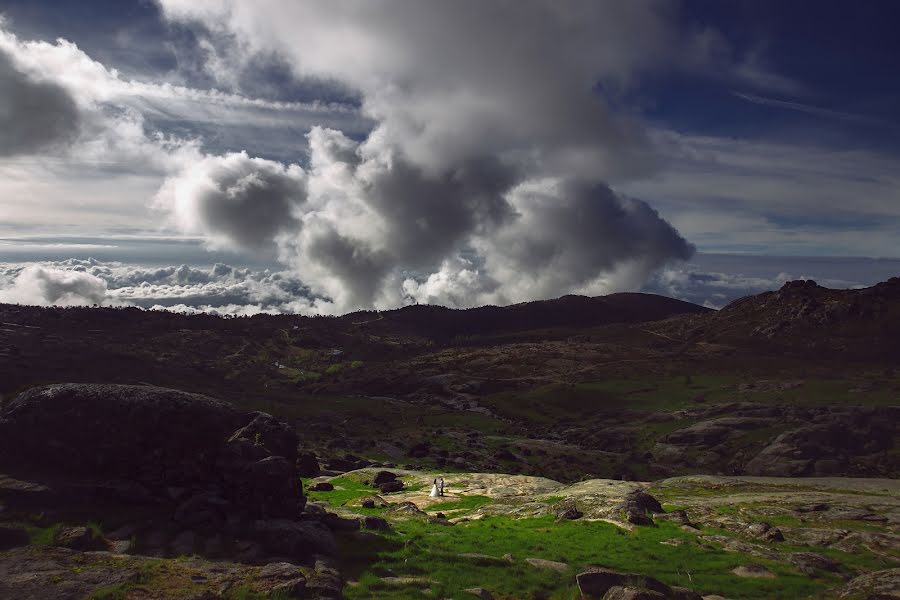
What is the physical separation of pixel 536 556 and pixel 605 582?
298 inches

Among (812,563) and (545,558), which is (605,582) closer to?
(545,558)

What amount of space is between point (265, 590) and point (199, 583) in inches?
118

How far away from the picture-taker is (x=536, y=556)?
31.9 meters

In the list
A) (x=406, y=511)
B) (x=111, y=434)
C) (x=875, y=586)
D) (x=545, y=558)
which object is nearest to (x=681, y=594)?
(x=545, y=558)

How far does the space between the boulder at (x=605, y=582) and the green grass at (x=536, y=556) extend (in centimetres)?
67

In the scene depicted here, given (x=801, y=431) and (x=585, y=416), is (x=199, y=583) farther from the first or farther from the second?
(x=585, y=416)

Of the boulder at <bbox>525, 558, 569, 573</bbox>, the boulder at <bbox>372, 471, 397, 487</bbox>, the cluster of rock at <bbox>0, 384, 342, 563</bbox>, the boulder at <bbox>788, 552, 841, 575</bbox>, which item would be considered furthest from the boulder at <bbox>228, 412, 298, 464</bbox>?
the boulder at <bbox>788, 552, 841, 575</bbox>

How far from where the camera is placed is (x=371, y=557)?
28.4 m

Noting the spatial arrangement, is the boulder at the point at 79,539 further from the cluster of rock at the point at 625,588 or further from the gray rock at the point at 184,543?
the cluster of rock at the point at 625,588

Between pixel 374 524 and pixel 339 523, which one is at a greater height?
pixel 339 523

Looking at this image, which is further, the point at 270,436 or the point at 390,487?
the point at 390,487

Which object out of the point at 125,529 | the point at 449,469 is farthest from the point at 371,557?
the point at 449,469

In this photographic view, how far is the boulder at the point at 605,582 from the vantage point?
79.5 ft

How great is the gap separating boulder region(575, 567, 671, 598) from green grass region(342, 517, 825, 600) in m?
0.67
